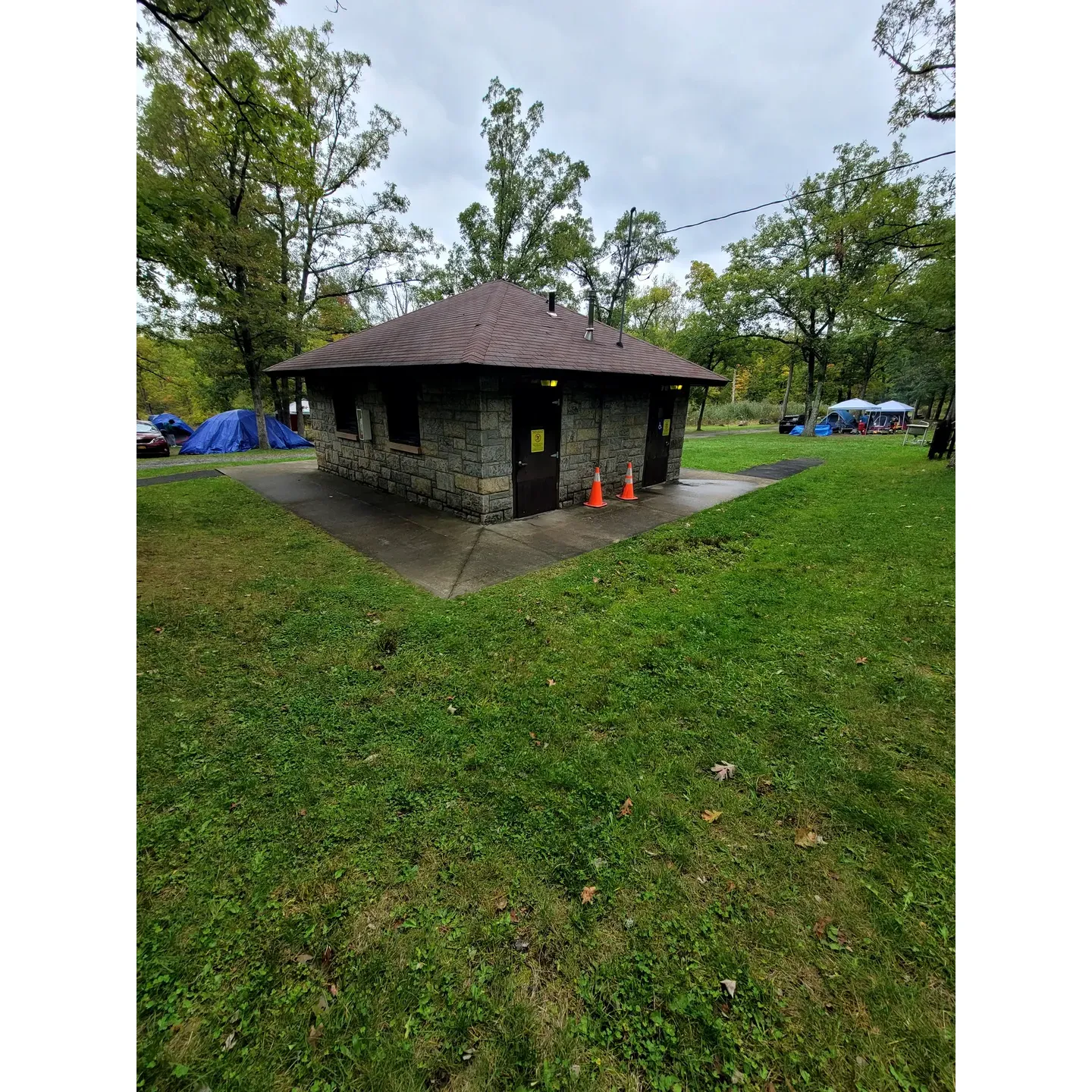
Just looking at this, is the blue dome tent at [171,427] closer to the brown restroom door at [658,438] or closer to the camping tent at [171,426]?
the camping tent at [171,426]

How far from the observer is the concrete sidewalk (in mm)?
5840

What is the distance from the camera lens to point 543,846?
228 centimetres

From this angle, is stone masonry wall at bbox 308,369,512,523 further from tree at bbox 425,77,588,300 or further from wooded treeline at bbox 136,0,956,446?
tree at bbox 425,77,588,300

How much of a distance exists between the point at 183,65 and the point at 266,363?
8.52 m

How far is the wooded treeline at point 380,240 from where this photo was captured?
689 cm

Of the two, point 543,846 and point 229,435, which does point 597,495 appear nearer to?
point 543,846

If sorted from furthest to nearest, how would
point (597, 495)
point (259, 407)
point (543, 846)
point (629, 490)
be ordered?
point (259, 407), point (629, 490), point (597, 495), point (543, 846)

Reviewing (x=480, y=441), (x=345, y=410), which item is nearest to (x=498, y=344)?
(x=480, y=441)

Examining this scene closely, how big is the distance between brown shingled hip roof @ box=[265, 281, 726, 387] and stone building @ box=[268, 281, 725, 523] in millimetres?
42

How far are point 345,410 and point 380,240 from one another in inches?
609

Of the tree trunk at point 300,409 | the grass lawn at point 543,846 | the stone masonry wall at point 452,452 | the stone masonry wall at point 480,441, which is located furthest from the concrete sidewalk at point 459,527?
the tree trunk at point 300,409

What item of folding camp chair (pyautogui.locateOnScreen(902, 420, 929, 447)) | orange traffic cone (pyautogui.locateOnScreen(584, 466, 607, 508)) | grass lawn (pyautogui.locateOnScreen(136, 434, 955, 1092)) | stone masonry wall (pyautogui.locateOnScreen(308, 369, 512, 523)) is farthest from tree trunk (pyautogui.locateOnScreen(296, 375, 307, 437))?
folding camp chair (pyautogui.locateOnScreen(902, 420, 929, 447))

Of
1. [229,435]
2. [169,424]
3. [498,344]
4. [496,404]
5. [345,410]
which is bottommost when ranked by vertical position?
[229,435]

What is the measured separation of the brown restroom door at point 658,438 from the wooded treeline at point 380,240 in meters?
3.01
